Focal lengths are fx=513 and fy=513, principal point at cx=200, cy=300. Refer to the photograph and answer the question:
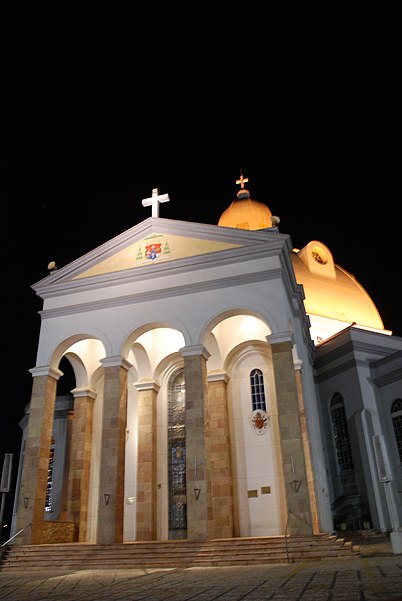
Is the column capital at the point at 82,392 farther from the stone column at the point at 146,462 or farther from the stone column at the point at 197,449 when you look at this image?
the stone column at the point at 197,449

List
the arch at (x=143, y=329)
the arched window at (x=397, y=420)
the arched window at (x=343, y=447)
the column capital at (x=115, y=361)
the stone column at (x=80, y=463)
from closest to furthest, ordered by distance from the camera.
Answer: the arch at (x=143, y=329), the column capital at (x=115, y=361), the stone column at (x=80, y=463), the arched window at (x=397, y=420), the arched window at (x=343, y=447)

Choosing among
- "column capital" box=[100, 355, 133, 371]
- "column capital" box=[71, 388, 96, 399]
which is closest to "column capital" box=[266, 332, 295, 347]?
"column capital" box=[100, 355, 133, 371]

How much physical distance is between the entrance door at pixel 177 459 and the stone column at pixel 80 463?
3.17m

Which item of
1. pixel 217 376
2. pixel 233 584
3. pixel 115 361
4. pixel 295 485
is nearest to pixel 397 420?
pixel 217 376

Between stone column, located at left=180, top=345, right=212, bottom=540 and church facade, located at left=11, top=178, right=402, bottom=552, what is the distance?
4 cm

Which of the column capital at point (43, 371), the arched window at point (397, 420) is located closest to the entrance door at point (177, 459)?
the column capital at point (43, 371)

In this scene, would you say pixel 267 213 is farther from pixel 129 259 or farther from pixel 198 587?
pixel 198 587

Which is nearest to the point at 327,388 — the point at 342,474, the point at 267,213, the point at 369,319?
the point at 342,474

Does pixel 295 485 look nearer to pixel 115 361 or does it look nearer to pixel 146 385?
pixel 115 361

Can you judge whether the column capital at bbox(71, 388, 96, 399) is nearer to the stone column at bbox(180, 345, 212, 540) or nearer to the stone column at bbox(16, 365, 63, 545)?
the stone column at bbox(16, 365, 63, 545)

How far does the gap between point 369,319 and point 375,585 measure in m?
23.2

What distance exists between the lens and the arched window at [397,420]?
22000 millimetres

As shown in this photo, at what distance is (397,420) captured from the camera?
73.1 ft

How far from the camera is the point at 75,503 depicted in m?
18.9
